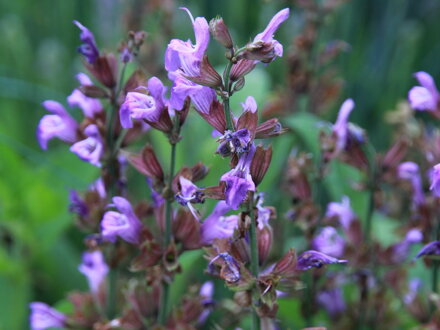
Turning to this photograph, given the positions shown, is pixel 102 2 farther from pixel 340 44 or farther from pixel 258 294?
pixel 258 294

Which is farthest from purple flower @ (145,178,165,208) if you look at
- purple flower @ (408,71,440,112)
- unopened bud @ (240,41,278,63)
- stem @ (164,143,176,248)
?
purple flower @ (408,71,440,112)

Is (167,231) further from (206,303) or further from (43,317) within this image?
(43,317)

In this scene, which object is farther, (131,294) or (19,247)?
(19,247)

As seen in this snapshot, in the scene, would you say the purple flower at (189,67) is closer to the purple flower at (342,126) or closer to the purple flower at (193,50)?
the purple flower at (193,50)

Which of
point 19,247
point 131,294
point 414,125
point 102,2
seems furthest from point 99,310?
point 102,2

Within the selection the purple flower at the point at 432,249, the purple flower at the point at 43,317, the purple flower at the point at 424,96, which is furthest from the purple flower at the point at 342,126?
the purple flower at the point at 43,317
